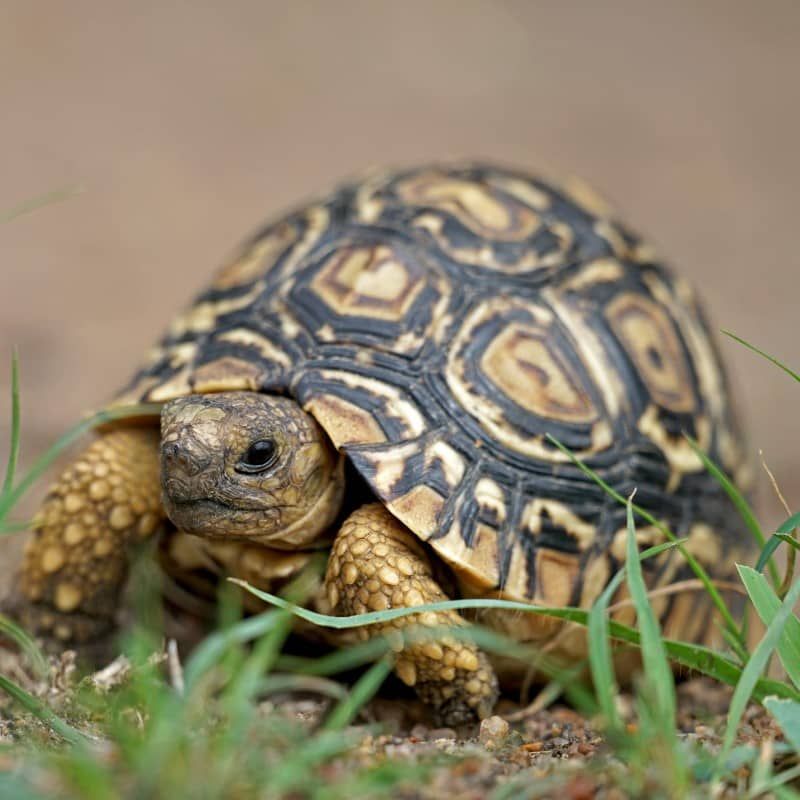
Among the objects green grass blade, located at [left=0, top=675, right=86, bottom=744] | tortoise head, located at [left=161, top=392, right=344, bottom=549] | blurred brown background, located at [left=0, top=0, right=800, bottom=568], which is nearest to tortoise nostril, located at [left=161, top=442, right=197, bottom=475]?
tortoise head, located at [left=161, top=392, right=344, bottom=549]

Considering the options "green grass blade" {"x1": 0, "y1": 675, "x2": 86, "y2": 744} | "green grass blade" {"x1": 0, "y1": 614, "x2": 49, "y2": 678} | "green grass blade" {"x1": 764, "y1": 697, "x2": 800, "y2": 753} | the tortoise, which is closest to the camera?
"green grass blade" {"x1": 764, "y1": 697, "x2": 800, "y2": 753}

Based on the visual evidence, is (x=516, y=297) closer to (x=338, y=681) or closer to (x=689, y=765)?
(x=338, y=681)

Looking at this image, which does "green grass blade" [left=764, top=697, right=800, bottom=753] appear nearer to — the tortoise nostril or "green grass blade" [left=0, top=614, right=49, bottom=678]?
the tortoise nostril

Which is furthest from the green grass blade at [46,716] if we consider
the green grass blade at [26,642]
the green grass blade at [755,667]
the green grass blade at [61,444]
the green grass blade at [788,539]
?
the green grass blade at [788,539]

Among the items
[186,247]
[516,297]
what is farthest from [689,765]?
[186,247]

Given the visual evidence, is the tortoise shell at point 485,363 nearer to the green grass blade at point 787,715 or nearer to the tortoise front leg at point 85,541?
the tortoise front leg at point 85,541

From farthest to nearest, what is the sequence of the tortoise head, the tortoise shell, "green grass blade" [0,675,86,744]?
the tortoise shell
the tortoise head
"green grass blade" [0,675,86,744]

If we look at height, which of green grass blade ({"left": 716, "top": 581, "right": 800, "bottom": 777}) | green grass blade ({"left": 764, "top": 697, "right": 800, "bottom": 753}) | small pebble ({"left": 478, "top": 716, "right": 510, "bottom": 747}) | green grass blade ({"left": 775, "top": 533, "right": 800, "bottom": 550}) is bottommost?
small pebble ({"left": 478, "top": 716, "right": 510, "bottom": 747})
